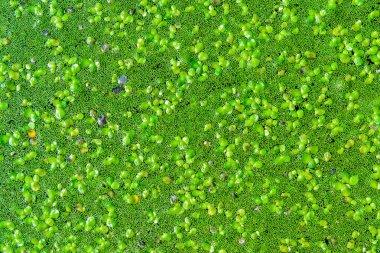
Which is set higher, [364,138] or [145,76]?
[145,76]

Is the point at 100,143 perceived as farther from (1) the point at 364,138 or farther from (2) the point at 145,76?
(1) the point at 364,138

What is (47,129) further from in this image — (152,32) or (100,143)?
(152,32)

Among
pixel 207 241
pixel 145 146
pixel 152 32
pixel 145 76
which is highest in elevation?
pixel 152 32

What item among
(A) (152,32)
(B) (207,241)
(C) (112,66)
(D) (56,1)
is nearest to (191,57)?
(A) (152,32)

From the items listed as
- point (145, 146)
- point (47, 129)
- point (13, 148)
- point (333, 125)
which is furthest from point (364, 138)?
point (13, 148)

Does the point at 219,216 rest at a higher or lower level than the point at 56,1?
lower

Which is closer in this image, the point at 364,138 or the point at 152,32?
the point at 364,138
